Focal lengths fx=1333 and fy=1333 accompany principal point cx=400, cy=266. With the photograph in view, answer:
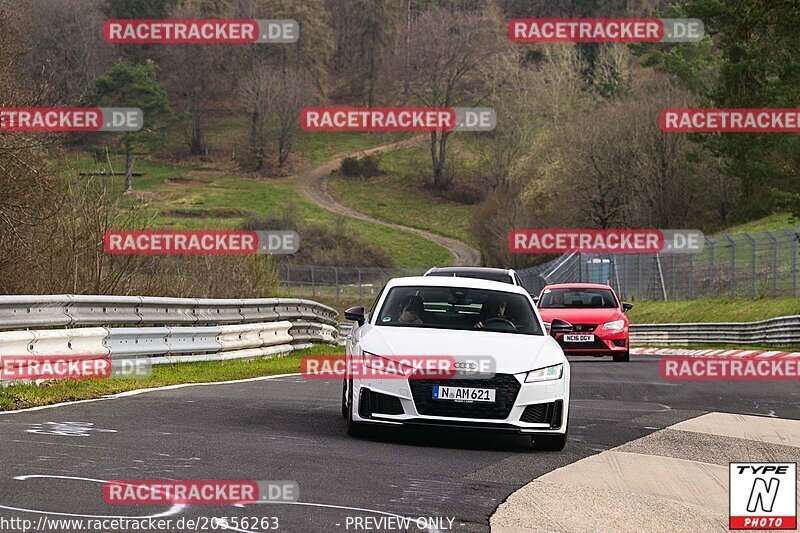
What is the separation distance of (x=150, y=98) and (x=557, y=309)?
83.6 meters

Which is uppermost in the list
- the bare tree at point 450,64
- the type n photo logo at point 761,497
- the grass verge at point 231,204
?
the bare tree at point 450,64

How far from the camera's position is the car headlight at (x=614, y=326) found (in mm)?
24672

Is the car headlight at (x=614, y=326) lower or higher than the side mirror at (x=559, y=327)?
higher

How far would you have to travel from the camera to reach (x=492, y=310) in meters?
12.5

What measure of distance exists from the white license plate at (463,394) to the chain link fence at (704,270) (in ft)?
90.2

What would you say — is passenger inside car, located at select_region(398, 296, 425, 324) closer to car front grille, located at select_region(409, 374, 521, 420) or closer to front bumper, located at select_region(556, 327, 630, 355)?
car front grille, located at select_region(409, 374, 521, 420)

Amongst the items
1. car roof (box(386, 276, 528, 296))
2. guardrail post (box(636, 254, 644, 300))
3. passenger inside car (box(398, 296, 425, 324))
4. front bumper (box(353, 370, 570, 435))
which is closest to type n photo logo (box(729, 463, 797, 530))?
front bumper (box(353, 370, 570, 435))

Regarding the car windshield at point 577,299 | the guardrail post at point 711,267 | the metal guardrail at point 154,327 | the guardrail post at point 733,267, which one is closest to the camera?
the metal guardrail at point 154,327

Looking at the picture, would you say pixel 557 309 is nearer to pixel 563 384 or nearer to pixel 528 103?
pixel 563 384

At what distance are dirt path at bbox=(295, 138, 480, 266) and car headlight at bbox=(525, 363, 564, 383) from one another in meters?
76.8

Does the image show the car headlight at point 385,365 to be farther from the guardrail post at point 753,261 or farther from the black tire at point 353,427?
the guardrail post at point 753,261

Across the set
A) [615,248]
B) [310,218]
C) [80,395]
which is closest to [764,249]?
[615,248]

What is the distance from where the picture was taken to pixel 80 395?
541 inches

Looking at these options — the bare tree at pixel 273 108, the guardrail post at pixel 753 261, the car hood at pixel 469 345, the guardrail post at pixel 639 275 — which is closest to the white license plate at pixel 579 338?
the car hood at pixel 469 345
